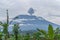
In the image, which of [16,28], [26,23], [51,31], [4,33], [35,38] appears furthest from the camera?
[26,23]

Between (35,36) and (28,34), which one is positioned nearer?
(28,34)

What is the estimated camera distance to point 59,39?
955 inches

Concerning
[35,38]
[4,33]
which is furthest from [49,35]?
[35,38]

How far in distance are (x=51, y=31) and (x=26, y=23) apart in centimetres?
4888

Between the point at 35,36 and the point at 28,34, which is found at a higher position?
the point at 28,34

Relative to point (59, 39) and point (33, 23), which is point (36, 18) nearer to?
point (33, 23)

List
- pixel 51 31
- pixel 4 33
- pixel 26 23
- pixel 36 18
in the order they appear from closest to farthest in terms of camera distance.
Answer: pixel 51 31
pixel 4 33
pixel 26 23
pixel 36 18

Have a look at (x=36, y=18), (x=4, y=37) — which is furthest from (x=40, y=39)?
(x=36, y=18)

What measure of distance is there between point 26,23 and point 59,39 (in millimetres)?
38135

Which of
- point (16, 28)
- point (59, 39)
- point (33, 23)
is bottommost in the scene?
point (33, 23)

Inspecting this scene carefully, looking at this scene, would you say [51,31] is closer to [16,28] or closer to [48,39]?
[48,39]

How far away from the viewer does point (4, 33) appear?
76.2 feet

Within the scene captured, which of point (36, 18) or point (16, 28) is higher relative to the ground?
point (16, 28)

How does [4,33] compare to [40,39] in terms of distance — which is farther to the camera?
[40,39]
